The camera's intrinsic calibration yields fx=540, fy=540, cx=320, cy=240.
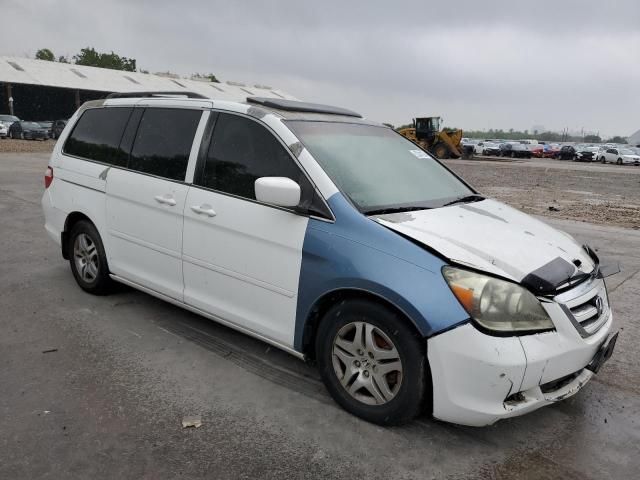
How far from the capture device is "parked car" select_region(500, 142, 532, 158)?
4719 cm

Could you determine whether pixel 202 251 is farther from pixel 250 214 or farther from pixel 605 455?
pixel 605 455

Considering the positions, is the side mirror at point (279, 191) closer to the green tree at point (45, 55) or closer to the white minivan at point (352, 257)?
the white minivan at point (352, 257)

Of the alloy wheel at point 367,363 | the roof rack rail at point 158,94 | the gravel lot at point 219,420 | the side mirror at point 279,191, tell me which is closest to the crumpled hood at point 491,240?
the side mirror at point 279,191

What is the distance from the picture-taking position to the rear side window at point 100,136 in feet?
14.6

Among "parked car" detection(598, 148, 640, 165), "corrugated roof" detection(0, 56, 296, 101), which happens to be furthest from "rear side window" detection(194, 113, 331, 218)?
"parked car" detection(598, 148, 640, 165)

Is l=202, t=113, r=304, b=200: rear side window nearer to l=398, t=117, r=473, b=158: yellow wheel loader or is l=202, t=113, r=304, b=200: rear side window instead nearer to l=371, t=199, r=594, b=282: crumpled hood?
l=371, t=199, r=594, b=282: crumpled hood

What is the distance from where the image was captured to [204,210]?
357 centimetres

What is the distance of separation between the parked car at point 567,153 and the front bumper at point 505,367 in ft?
156

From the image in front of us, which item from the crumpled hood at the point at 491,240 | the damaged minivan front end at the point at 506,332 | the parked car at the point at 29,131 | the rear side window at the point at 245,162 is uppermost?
the rear side window at the point at 245,162

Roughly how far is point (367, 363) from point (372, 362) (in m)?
0.04

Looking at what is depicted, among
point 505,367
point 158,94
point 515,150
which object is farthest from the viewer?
point 515,150

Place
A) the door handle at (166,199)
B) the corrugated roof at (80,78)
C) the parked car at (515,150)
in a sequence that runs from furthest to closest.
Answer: the parked car at (515,150) → the corrugated roof at (80,78) → the door handle at (166,199)

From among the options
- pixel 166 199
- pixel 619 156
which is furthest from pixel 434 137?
pixel 166 199

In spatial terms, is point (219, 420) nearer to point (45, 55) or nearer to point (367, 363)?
point (367, 363)
